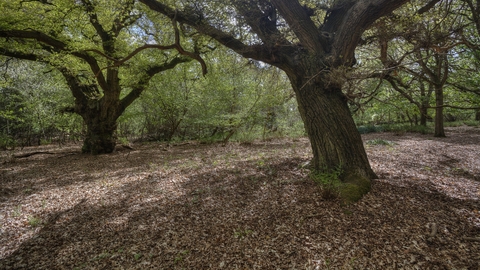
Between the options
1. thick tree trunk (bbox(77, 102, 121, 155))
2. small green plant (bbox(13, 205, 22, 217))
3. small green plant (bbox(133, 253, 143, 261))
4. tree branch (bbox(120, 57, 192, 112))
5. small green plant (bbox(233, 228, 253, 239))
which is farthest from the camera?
tree branch (bbox(120, 57, 192, 112))

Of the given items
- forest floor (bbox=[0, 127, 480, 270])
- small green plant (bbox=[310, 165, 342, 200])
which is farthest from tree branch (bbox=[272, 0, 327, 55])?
forest floor (bbox=[0, 127, 480, 270])

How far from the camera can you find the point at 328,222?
2.94 metres

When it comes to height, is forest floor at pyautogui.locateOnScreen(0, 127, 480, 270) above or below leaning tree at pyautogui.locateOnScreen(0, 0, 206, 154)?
below

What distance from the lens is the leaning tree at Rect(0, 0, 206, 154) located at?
250 inches

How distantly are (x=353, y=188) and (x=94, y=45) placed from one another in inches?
317

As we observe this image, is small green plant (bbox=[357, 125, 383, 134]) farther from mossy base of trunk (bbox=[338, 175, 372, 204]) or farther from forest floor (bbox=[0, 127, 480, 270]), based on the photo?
mossy base of trunk (bbox=[338, 175, 372, 204])

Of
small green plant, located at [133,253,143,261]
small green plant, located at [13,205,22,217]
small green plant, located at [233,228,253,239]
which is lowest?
small green plant, located at [133,253,143,261]

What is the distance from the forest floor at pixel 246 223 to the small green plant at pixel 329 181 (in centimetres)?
14

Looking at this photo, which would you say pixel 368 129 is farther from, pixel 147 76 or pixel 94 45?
pixel 94 45

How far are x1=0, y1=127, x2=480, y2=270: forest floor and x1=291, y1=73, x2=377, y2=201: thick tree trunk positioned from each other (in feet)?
1.38

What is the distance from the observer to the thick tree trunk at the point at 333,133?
13.1ft

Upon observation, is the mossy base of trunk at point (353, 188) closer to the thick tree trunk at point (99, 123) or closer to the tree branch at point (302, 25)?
the tree branch at point (302, 25)

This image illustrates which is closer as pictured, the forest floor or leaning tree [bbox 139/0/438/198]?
the forest floor

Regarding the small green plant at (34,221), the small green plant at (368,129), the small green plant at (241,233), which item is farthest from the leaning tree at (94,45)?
the small green plant at (368,129)
